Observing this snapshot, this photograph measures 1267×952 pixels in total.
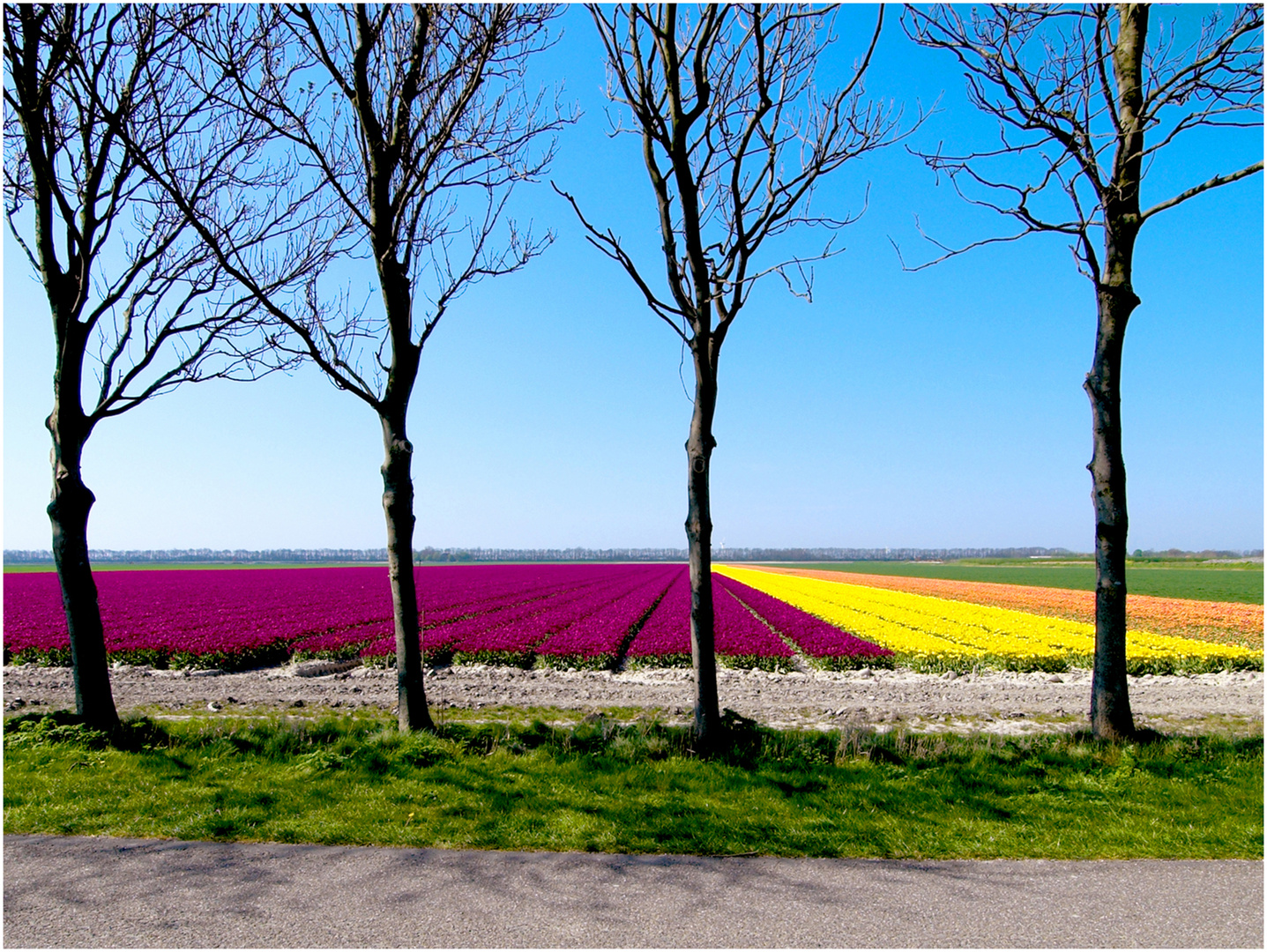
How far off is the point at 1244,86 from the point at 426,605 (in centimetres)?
2774

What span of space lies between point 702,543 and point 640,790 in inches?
95.4

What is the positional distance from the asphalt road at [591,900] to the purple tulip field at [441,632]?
11.8 m

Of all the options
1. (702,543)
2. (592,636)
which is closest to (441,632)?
(592,636)

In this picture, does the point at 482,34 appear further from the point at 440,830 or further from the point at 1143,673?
the point at 1143,673

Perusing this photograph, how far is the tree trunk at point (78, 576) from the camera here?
7.70m

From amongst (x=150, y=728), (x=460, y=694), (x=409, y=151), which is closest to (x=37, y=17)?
(x=409, y=151)

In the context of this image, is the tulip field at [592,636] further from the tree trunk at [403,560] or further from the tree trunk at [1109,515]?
the tree trunk at [1109,515]

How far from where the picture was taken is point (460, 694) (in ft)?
41.5

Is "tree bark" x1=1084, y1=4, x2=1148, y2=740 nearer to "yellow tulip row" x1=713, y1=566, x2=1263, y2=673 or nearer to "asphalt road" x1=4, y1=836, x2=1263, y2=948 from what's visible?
"asphalt road" x1=4, y1=836, x2=1263, y2=948

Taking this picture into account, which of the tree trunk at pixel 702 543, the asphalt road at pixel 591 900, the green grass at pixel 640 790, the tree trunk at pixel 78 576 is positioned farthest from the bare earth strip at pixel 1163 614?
the tree trunk at pixel 78 576

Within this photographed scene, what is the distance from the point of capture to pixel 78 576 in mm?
7805

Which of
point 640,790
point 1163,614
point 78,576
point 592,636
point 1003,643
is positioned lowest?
point 1163,614

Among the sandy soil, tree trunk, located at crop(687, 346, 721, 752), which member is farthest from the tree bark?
tree trunk, located at crop(687, 346, 721, 752)

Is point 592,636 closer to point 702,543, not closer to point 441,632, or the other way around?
point 441,632
